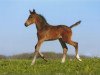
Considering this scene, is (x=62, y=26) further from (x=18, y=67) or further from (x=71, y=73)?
(x=71, y=73)

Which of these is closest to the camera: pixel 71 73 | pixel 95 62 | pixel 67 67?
pixel 71 73

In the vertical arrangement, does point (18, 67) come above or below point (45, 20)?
below

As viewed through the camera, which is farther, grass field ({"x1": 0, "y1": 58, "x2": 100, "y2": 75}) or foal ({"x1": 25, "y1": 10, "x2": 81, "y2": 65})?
foal ({"x1": 25, "y1": 10, "x2": 81, "y2": 65})

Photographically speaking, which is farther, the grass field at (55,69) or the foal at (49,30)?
the foal at (49,30)

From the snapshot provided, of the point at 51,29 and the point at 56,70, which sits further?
the point at 51,29

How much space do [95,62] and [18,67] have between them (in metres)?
3.94

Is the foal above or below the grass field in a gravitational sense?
above

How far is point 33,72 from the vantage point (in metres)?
19.1

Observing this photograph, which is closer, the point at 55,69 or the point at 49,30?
the point at 55,69

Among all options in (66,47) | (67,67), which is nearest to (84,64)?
(67,67)

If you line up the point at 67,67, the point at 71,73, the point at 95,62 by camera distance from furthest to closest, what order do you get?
1. the point at 95,62
2. the point at 67,67
3. the point at 71,73

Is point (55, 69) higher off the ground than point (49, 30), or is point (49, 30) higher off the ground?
point (49, 30)

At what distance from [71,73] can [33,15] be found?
564cm

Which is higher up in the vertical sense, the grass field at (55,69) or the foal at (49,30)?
the foal at (49,30)
